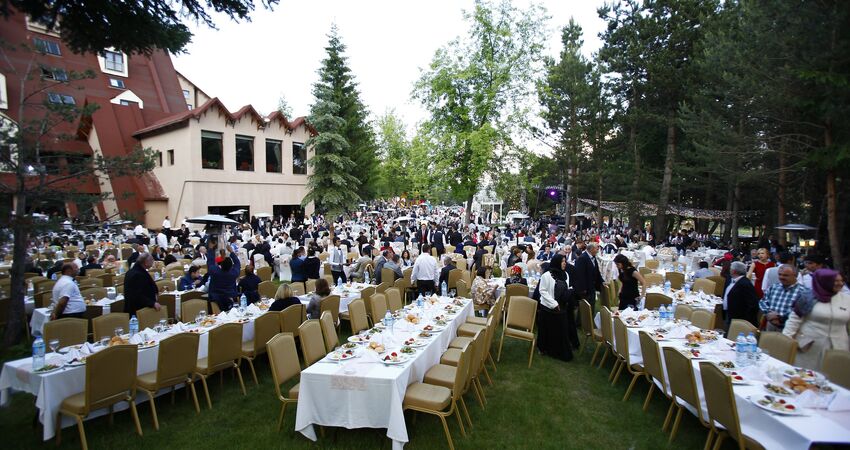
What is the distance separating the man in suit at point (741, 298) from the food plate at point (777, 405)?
3434 mm

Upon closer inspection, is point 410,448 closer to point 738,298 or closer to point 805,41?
point 738,298

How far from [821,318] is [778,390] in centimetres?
174

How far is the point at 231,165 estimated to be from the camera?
27.8 meters

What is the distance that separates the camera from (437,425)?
5105mm

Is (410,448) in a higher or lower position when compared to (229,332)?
lower

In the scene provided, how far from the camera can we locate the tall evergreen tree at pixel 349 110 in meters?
31.8

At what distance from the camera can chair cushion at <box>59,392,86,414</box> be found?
14.8 feet

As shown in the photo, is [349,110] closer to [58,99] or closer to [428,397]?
[58,99]

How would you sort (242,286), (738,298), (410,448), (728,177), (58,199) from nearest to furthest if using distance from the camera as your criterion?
1. (410,448)
2. (738,298)
3. (58,199)
4. (242,286)
5. (728,177)

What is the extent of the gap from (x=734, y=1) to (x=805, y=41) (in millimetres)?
13168

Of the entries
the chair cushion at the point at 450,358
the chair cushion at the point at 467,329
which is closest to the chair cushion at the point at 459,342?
the chair cushion at the point at 467,329

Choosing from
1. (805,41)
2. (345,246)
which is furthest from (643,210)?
(345,246)

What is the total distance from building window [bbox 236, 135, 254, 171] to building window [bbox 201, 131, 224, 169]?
3.61ft

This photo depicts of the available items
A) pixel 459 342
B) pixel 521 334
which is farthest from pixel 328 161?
pixel 459 342
